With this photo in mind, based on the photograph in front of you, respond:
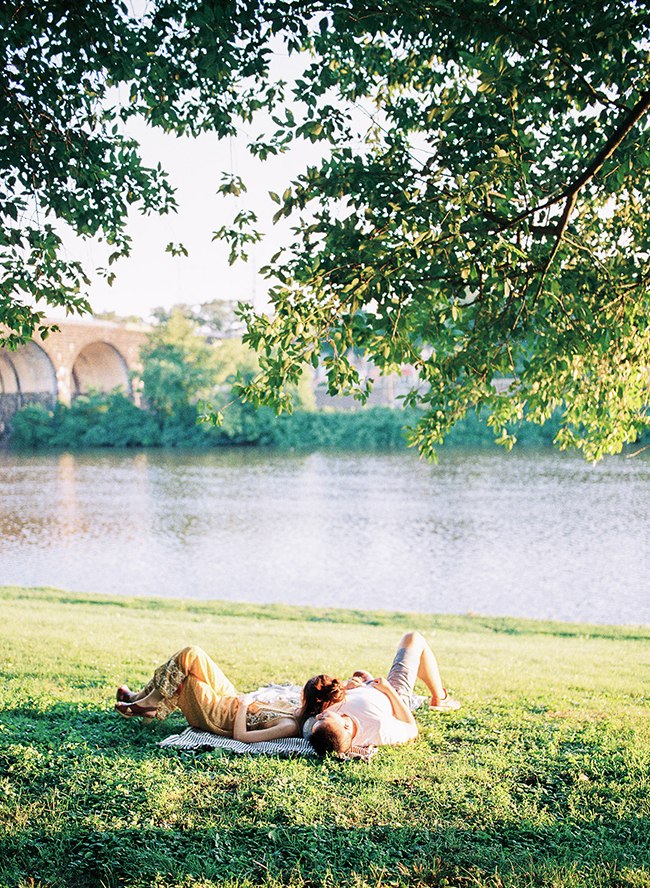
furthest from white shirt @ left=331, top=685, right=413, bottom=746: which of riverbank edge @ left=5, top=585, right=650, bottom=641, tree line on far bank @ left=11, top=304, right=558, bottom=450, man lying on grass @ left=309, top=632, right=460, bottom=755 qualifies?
tree line on far bank @ left=11, top=304, right=558, bottom=450

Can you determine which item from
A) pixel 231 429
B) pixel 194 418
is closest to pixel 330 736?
pixel 231 429

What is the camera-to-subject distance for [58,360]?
52906 millimetres

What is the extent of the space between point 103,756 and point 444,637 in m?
6.13

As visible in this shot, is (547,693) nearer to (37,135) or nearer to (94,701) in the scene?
(94,701)

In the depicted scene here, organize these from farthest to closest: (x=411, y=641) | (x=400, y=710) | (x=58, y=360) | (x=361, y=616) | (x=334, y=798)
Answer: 1. (x=58, y=360)
2. (x=361, y=616)
3. (x=411, y=641)
4. (x=400, y=710)
5. (x=334, y=798)

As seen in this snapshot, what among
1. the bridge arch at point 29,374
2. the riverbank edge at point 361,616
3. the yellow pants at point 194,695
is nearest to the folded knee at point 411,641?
the yellow pants at point 194,695

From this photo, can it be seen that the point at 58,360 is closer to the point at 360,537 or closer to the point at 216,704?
the point at 360,537

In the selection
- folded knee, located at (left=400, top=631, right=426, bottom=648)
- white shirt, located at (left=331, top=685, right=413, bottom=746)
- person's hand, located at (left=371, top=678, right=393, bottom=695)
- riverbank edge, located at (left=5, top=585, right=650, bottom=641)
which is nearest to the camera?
white shirt, located at (left=331, top=685, right=413, bottom=746)

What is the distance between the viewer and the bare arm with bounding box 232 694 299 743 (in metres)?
4.23

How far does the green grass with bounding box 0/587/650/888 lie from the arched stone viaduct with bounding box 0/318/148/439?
49.1m

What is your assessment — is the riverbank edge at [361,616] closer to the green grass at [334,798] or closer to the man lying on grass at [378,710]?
the green grass at [334,798]

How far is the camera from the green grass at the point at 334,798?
2887 mm

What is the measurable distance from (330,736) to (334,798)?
511 millimetres

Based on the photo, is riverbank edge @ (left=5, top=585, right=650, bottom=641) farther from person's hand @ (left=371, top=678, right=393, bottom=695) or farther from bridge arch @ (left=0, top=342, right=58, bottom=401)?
bridge arch @ (left=0, top=342, right=58, bottom=401)
